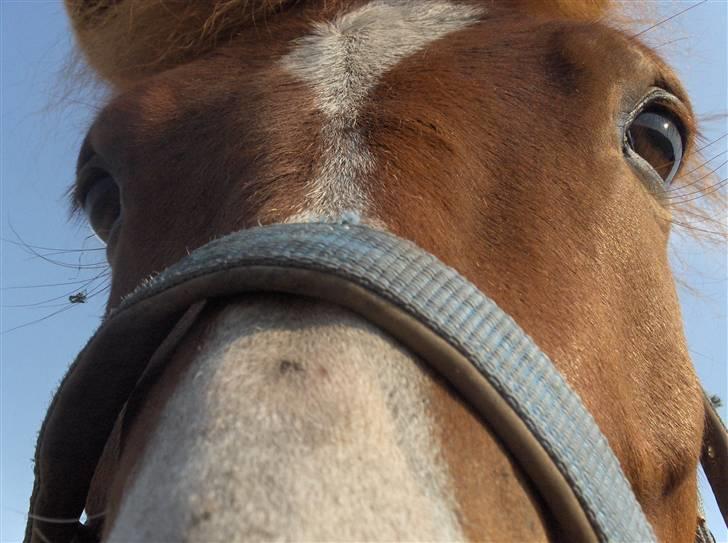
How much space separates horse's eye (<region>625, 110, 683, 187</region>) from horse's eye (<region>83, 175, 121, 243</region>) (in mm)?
1462

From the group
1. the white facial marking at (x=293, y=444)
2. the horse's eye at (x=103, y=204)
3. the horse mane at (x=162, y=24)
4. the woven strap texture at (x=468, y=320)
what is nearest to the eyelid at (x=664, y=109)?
the horse mane at (x=162, y=24)

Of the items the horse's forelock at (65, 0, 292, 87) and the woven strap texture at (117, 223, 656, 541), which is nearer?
the woven strap texture at (117, 223, 656, 541)

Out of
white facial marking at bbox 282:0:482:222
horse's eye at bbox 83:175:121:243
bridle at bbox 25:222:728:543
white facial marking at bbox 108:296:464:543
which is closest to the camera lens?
white facial marking at bbox 108:296:464:543

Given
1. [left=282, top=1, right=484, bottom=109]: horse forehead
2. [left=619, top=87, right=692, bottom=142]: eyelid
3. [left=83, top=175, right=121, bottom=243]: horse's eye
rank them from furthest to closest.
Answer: [left=83, top=175, right=121, bottom=243]: horse's eye
[left=619, top=87, right=692, bottom=142]: eyelid
[left=282, top=1, right=484, bottom=109]: horse forehead

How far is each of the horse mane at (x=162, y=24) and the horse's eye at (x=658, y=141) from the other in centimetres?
47

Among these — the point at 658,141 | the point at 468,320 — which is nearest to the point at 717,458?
the point at 658,141

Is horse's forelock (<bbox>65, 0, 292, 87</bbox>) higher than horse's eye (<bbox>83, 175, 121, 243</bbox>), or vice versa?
horse's forelock (<bbox>65, 0, 292, 87</bbox>)

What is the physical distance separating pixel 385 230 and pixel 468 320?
0.79 feet

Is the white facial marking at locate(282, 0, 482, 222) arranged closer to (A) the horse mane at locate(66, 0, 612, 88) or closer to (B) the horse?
(B) the horse

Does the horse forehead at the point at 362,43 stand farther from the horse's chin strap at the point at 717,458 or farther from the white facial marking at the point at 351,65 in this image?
the horse's chin strap at the point at 717,458

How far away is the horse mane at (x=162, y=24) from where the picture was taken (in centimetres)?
223

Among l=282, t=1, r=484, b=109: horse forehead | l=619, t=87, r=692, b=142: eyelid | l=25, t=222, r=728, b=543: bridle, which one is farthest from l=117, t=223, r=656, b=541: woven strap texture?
l=619, t=87, r=692, b=142: eyelid

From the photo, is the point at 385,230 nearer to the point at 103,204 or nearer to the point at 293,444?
the point at 293,444

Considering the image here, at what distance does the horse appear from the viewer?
979mm
